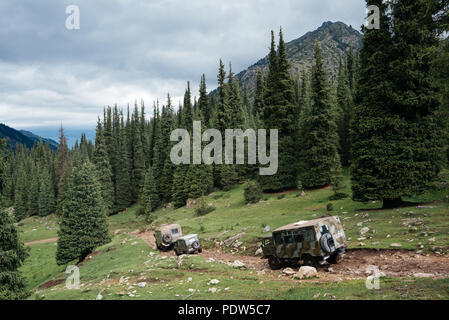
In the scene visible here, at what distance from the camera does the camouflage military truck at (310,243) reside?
45.9ft

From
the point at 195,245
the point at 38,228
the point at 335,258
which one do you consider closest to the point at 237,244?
the point at 195,245

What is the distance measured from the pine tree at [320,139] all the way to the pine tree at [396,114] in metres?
12.9

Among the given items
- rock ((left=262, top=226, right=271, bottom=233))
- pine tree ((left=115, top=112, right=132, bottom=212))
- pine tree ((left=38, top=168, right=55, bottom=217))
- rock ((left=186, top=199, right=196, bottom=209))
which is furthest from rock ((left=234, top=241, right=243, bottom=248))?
pine tree ((left=38, top=168, right=55, bottom=217))

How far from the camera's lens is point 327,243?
547 inches

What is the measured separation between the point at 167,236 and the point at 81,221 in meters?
13.0

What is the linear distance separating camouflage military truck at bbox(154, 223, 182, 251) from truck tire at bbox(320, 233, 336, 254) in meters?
17.2

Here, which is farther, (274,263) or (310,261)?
(274,263)

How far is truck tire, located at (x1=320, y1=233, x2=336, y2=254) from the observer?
13.8m

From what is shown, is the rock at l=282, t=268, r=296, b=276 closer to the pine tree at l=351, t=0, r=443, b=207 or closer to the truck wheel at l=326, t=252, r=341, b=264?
the truck wheel at l=326, t=252, r=341, b=264

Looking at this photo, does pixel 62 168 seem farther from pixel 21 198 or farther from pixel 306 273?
pixel 306 273

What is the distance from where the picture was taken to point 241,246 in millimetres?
22000

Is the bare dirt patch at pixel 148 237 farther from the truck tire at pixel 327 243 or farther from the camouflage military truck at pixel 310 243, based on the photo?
the truck tire at pixel 327 243
